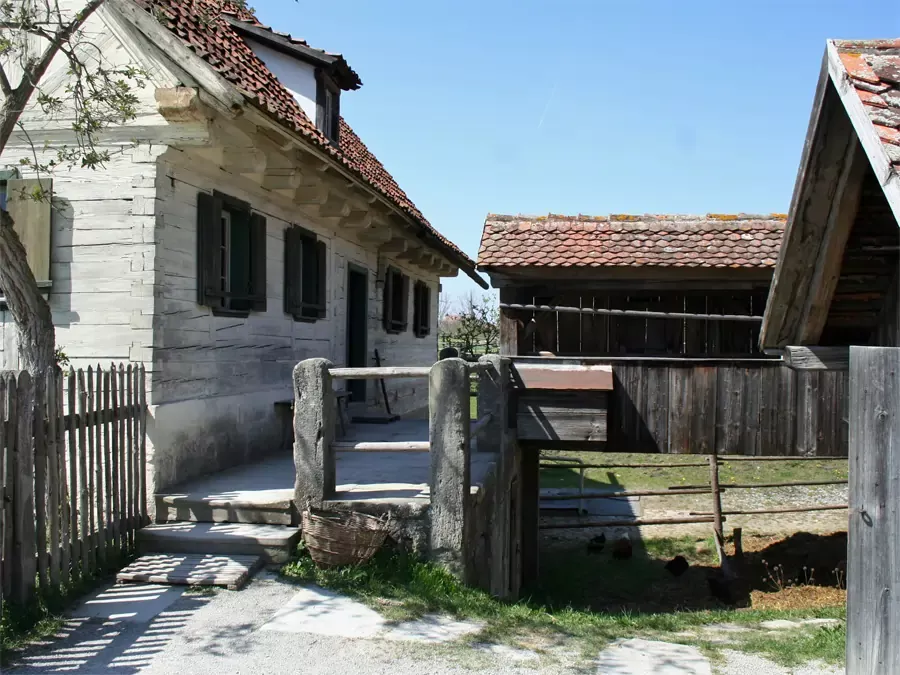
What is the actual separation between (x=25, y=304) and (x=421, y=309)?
11810 mm

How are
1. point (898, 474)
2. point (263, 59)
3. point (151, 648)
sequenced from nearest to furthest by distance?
point (898, 474) < point (151, 648) < point (263, 59)

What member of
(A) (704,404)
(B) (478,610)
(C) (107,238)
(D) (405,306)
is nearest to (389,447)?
(B) (478,610)

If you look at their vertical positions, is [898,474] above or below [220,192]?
below

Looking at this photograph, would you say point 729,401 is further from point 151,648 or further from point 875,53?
point 151,648

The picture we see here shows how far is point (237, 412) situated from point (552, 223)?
4.73 m

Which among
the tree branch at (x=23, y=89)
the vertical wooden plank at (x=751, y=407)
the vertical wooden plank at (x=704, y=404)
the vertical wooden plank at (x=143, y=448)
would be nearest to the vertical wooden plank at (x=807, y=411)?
the vertical wooden plank at (x=751, y=407)

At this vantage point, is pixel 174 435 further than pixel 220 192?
No

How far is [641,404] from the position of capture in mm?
9352

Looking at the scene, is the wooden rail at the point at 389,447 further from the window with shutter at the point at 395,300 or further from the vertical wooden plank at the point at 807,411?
the window with shutter at the point at 395,300

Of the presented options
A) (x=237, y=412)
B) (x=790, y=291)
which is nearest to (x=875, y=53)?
(x=790, y=291)

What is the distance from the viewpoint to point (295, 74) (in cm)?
1122

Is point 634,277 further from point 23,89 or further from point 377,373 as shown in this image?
point 23,89

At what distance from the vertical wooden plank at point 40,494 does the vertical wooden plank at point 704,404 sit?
22.5 feet

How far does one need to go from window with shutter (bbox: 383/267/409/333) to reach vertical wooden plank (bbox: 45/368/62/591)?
899cm
